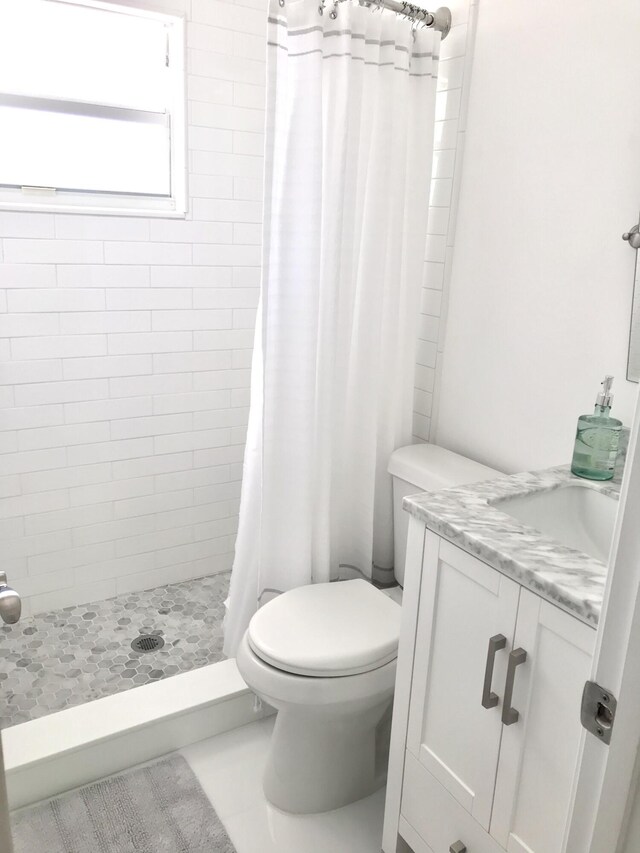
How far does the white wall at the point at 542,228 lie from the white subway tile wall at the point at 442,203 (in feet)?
0.12

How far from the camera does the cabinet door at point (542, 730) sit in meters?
1.11

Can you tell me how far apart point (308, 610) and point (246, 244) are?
1475 millimetres

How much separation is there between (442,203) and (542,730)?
1.53 metres

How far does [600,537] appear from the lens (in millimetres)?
1562

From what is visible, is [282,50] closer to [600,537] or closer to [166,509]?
[600,537]

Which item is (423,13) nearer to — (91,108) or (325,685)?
(91,108)

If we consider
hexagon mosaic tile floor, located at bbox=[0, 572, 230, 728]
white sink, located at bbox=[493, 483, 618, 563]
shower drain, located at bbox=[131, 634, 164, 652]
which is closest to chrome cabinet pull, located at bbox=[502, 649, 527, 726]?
white sink, located at bbox=[493, 483, 618, 563]

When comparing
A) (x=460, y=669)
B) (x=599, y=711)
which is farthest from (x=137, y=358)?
(x=599, y=711)

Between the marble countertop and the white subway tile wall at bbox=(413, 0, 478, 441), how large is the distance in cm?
72

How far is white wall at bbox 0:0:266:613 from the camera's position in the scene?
7.67 feet

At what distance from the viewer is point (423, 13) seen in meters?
1.94

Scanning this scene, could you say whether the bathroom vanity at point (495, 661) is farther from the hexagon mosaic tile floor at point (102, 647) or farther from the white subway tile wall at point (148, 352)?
the hexagon mosaic tile floor at point (102, 647)

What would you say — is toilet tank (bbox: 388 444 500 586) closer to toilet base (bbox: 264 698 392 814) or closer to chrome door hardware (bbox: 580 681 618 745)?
toilet base (bbox: 264 698 392 814)

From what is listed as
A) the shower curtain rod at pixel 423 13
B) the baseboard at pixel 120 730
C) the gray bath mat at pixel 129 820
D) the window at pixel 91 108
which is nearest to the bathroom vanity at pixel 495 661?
the gray bath mat at pixel 129 820
